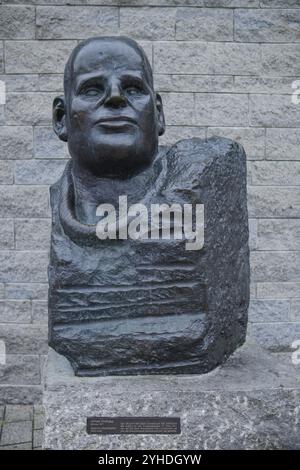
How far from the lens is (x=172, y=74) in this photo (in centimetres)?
430

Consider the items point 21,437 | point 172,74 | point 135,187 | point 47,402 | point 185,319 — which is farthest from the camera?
point 172,74

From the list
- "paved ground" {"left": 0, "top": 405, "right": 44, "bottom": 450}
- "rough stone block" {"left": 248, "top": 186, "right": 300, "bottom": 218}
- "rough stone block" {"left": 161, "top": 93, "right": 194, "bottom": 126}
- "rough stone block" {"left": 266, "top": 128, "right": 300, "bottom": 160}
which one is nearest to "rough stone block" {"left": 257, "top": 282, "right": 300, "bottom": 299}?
"rough stone block" {"left": 248, "top": 186, "right": 300, "bottom": 218}

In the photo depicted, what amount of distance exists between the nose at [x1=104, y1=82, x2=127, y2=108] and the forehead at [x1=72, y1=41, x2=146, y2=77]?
0.31ft

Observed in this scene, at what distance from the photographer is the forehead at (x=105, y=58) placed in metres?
2.46

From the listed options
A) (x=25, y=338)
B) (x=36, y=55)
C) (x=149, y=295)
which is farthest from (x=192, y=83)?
(x=149, y=295)

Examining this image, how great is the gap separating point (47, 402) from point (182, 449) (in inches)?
21.4

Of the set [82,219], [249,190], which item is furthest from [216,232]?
[249,190]

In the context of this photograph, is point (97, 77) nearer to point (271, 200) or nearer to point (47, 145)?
point (47, 145)

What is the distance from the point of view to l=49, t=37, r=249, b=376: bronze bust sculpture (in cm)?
239

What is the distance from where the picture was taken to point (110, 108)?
2441mm

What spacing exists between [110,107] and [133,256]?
614 millimetres

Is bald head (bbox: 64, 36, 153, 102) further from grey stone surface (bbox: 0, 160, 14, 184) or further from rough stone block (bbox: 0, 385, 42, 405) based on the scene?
rough stone block (bbox: 0, 385, 42, 405)

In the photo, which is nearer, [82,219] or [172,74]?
[82,219]

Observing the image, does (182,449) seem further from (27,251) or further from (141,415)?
(27,251)
